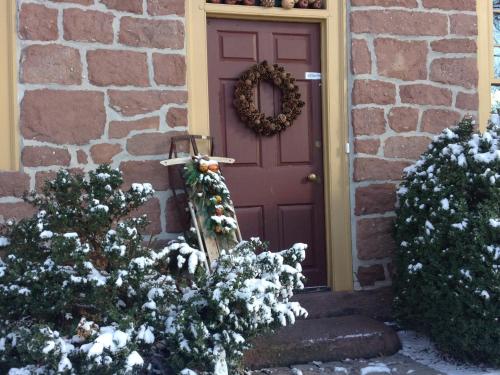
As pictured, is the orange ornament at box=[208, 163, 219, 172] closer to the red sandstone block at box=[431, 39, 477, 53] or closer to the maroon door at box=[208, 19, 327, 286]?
the maroon door at box=[208, 19, 327, 286]

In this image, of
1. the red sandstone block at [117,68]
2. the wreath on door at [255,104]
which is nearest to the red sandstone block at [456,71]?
the wreath on door at [255,104]

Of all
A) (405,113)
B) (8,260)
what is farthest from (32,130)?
(405,113)

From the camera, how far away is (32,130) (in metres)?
4.39

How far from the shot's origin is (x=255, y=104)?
5.02 m

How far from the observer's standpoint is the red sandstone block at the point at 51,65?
4.39 metres

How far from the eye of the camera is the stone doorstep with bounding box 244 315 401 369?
430 cm

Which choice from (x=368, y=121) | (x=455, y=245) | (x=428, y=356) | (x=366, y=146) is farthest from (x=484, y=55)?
(x=428, y=356)

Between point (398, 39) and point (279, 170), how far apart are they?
4.68 feet

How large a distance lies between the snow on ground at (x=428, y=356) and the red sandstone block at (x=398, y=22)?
2339 mm

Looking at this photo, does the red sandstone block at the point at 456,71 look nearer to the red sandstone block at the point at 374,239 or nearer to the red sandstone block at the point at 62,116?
the red sandstone block at the point at 374,239

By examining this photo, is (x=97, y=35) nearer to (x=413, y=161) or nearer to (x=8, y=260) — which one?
(x=8, y=260)

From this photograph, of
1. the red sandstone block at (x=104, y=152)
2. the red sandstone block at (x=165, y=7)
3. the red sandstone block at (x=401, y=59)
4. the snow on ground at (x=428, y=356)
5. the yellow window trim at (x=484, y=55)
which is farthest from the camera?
the yellow window trim at (x=484, y=55)

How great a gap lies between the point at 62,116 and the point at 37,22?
0.64 metres

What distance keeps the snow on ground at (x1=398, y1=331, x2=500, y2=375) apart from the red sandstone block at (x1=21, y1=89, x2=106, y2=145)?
8.54 ft
